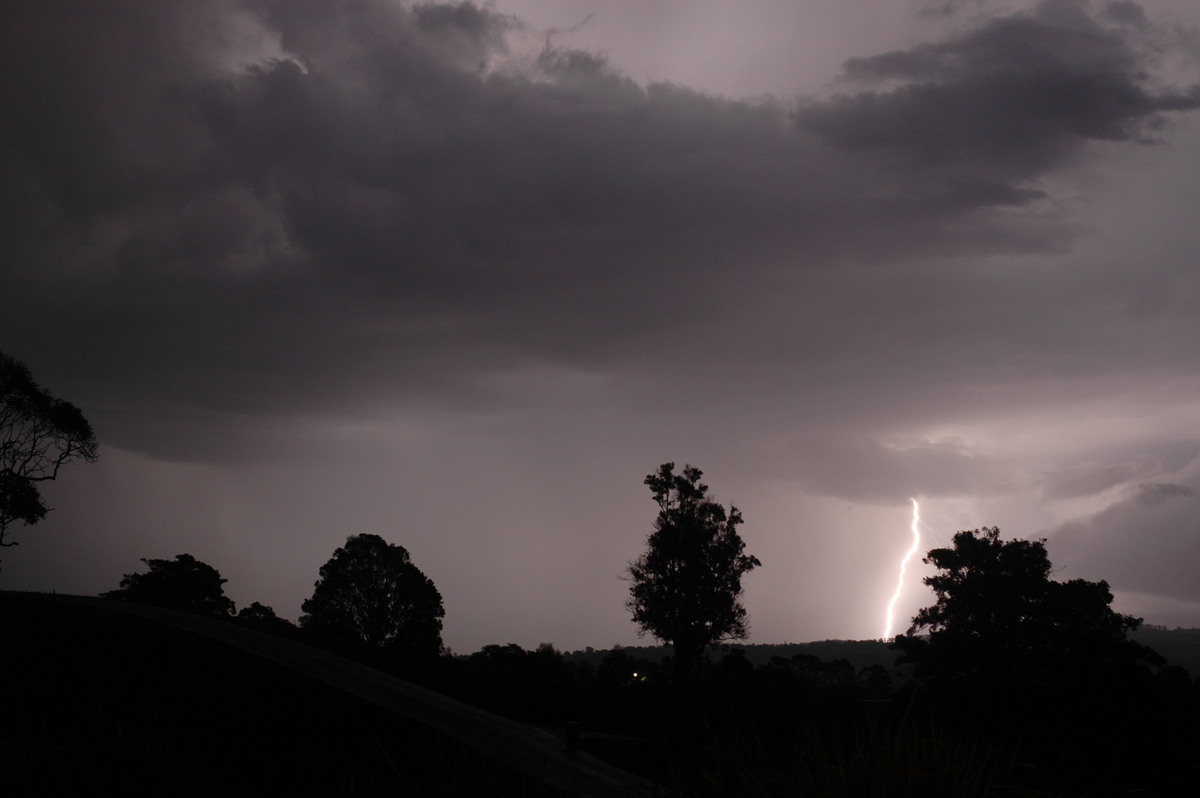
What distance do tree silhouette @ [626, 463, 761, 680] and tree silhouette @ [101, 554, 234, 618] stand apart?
161 ft

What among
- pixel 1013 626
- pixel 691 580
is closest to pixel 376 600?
pixel 691 580

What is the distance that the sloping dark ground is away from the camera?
21.8 meters

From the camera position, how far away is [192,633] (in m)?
36.6

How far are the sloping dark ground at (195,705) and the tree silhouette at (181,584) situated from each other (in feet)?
152

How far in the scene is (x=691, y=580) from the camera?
58.0 meters

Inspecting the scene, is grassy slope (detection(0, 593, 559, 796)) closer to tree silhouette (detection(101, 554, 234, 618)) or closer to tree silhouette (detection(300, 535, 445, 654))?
tree silhouette (detection(300, 535, 445, 654))

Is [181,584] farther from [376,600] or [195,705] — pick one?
[195,705]

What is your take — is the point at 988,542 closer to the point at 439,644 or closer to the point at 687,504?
the point at 687,504

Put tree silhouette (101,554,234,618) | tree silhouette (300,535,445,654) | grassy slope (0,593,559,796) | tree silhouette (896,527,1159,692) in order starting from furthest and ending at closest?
tree silhouette (101,554,234,618) → tree silhouette (300,535,445,654) → tree silhouette (896,527,1159,692) → grassy slope (0,593,559,796)

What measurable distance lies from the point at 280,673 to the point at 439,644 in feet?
112

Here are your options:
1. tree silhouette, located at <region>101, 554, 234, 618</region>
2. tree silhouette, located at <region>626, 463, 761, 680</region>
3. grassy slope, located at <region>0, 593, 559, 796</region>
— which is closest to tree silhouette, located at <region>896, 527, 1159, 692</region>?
tree silhouette, located at <region>626, 463, 761, 680</region>

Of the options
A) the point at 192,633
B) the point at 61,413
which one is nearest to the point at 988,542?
the point at 192,633

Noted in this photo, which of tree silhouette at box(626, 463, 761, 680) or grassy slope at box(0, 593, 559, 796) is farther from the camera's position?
tree silhouette at box(626, 463, 761, 680)

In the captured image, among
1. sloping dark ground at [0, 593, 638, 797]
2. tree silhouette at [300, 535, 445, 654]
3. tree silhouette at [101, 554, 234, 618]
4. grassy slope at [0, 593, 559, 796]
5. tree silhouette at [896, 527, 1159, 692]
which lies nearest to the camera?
sloping dark ground at [0, 593, 638, 797]
